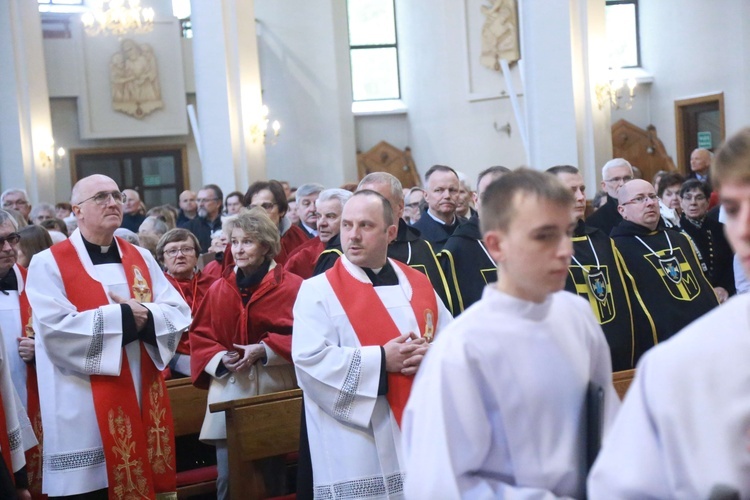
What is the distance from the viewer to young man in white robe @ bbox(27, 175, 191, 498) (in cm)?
457

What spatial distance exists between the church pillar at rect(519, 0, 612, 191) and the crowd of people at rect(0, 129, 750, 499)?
17.5 feet

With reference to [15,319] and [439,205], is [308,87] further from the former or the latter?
[15,319]

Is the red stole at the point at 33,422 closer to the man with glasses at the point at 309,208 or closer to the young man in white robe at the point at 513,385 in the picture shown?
the man with glasses at the point at 309,208

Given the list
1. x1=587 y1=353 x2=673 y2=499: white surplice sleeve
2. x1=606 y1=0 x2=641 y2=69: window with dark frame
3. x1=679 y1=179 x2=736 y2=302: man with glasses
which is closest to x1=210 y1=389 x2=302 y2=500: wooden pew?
x1=587 y1=353 x2=673 y2=499: white surplice sleeve

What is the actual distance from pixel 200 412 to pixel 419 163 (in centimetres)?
A: 1463

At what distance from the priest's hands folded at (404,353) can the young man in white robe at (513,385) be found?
62.5 inches

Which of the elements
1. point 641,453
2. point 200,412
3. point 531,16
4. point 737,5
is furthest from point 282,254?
point 737,5

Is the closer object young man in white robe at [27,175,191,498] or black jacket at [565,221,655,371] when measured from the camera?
young man in white robe at [27,175,191,498]

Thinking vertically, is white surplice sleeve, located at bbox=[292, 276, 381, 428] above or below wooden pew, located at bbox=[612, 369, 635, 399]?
above

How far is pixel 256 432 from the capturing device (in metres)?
4.62

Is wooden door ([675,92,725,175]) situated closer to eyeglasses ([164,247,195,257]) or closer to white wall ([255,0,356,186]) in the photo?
white wall ([255,0,356,186])

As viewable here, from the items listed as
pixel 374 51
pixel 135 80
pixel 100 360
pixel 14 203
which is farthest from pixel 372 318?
pixel 374 51

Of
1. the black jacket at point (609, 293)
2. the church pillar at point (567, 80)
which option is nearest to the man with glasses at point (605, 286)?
the black jacket at point (609, 293)

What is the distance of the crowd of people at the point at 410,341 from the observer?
1.67 metres
